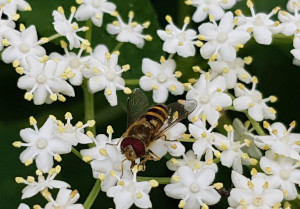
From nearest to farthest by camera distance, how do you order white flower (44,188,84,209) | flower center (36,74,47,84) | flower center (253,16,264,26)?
white flower (44,188,84,209), flower center (36,74,47,84), flower center (253,16,264,26)

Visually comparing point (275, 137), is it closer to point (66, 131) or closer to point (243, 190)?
point (243, 190)

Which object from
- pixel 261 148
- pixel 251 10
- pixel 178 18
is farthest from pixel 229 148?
pixel 178 18

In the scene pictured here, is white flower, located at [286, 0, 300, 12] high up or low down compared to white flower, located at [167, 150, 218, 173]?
up

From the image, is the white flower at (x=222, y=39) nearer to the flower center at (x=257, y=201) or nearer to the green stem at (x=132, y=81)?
the green stem at (x=132, y=81)

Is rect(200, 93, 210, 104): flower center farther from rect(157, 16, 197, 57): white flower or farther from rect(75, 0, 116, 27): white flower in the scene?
rect(75, 0, 116, 27): white flower

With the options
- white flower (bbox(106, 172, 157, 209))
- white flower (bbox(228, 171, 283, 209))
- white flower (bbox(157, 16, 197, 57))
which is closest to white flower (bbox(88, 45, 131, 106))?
white flower (bbox(157, 16, 197, 57))

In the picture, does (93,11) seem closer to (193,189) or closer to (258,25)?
(258,25)
